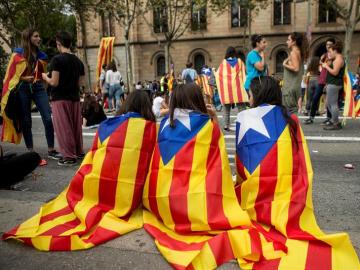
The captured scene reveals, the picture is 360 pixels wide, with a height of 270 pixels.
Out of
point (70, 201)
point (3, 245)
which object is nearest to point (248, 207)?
point (70, 201)

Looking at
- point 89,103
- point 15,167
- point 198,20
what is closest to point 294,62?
point 15,167

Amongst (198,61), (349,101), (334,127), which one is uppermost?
(198,61)

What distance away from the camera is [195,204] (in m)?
2.96

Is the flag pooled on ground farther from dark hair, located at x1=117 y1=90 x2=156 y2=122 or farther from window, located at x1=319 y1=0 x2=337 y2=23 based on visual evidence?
window, located at x1=319 y1=0 x2=337 y2=23

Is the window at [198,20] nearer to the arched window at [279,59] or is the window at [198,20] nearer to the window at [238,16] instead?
the window at [238,16]

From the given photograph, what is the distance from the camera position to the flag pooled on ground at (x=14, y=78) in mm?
5961

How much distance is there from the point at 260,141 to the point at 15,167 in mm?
2426

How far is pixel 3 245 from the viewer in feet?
10.2

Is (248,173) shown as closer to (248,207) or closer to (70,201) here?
(248,207)

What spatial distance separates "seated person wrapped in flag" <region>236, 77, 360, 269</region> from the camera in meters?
2.69

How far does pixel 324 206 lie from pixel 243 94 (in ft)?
17.0

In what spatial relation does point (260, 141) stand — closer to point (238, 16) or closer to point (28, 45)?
point (28, 45)

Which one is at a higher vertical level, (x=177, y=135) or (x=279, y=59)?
(x=279, y=59)

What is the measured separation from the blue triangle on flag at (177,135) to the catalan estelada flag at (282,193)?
16.0 inches
